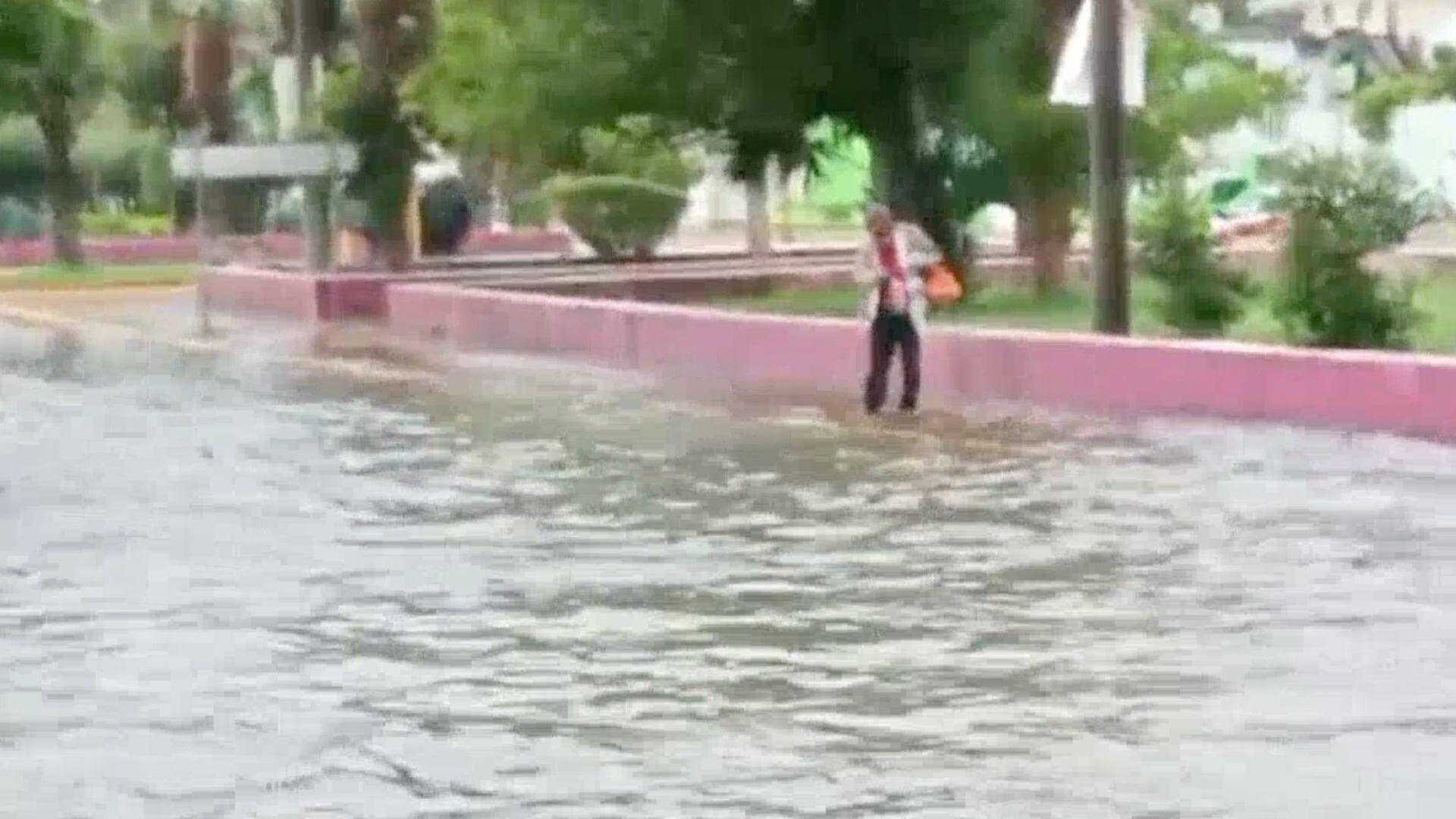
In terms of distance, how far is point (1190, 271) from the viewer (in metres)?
29.8

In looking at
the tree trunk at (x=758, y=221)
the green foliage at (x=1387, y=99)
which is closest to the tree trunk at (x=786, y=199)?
the tree trunk at (x=758, y=221)

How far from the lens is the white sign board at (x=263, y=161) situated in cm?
4488

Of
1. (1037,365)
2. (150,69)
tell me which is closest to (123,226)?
(150,69)

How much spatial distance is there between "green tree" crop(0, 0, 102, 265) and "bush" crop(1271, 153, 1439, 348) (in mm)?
34964

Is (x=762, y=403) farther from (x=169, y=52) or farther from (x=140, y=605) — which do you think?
(x=169, y=52)

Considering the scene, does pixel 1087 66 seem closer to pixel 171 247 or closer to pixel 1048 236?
pixel 1048 236

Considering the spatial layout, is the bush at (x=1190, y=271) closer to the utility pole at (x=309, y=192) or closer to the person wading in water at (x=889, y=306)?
the person wading in water at (x=889, y=306)

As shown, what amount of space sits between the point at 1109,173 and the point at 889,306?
2510mm

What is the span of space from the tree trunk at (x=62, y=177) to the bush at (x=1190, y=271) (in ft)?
114

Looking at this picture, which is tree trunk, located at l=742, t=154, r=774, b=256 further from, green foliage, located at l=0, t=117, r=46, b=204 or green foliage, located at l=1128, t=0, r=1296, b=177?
green foliage, located at l=0, t=117, r=46, b=204

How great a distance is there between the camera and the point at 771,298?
146 feet

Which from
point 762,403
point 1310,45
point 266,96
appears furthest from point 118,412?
point 1310,45

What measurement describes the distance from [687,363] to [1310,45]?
59.5 meters

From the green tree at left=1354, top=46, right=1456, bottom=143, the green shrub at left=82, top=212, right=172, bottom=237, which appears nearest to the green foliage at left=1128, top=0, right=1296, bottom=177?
the green tree at left=1354, top=46, right=1456, bottom=143
